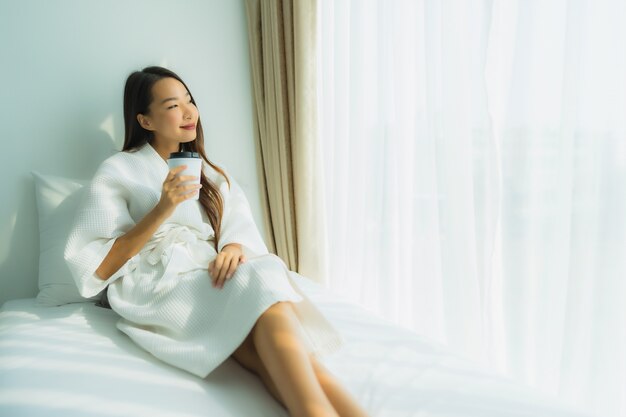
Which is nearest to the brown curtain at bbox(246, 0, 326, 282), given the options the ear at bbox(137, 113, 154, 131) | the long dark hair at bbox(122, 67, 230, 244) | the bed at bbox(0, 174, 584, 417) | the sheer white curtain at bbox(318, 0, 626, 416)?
the sheer white curtain at bbox(318, 0, 626, 416)

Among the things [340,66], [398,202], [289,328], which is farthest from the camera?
[340,66]

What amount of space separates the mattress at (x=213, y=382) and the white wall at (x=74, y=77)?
0.75m

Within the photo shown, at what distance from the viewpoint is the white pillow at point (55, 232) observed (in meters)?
1.67

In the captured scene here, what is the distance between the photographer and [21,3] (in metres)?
1.90

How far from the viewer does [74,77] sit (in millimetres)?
2018

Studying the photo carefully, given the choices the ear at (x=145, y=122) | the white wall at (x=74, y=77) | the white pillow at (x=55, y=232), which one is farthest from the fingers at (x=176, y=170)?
the white wall at (x=74, y=77)

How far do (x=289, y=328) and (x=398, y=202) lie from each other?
94 centimetres

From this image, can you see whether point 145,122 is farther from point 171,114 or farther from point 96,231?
point 96,231

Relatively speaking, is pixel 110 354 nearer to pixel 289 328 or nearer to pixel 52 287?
pixel 289 328

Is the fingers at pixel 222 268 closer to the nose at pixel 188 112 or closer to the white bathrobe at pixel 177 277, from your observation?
the white bathrobe at pixel 177 277

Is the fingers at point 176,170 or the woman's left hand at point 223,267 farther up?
the fingers at point 176,170

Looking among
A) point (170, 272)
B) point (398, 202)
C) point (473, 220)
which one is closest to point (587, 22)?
point (473, 220)

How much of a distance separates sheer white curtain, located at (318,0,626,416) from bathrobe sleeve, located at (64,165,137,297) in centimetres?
103

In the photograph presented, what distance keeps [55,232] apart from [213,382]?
1.09 meters
